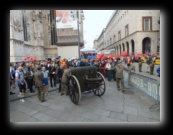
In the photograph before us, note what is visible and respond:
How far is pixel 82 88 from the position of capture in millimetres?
5293

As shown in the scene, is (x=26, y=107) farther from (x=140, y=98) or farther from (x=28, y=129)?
(x=140, y=98)

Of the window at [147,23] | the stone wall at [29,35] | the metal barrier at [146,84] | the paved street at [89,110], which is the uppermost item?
the window at [147,23]

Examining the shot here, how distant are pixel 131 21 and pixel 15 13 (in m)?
25.6

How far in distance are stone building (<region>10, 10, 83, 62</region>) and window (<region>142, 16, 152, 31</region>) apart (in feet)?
53.4

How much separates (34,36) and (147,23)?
25.4 meters

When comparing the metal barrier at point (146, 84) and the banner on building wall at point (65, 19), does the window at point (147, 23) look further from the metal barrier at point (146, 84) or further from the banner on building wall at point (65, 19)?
the metal barrier at point (146, 84)

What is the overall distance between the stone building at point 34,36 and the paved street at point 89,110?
40.2 feet

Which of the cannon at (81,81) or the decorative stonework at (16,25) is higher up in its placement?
the decorative stonework at (16,25)

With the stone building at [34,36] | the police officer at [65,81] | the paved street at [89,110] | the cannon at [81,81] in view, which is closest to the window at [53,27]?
the stone building at [34,36]

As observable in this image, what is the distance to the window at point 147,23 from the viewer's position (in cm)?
2841

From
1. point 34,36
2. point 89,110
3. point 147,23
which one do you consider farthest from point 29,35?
point 147,23

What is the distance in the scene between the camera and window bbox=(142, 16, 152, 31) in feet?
93.2

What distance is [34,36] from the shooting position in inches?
995

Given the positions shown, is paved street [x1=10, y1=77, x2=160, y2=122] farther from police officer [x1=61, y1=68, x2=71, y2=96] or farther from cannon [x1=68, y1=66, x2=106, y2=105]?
police officer [x1=61, y1=68, x2=71, y2=96]
